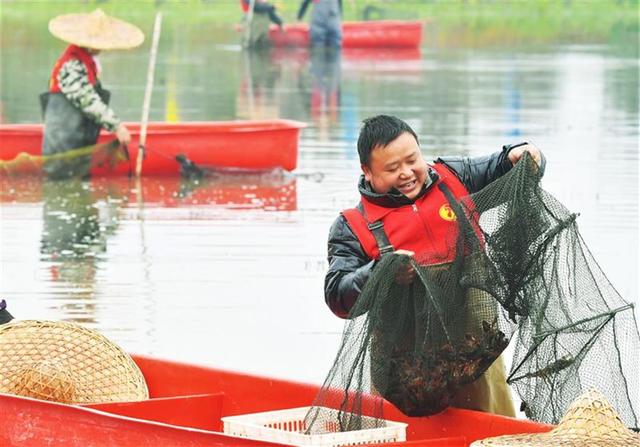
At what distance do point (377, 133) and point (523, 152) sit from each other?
0.56 metres

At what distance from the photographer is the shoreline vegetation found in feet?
135

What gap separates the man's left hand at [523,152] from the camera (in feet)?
21.0

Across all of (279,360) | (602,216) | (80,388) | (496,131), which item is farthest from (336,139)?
(80,388)

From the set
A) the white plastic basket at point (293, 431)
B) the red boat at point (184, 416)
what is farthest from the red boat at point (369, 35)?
the white plastic basket at point (293, 431)

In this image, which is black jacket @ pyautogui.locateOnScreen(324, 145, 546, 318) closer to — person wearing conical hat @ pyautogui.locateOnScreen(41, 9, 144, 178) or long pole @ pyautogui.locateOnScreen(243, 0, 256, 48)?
person wearing conical hat @ pyautogui.locateOnScreen(41, 9, 144, 178)

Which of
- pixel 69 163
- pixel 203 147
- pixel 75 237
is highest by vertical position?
pixel 203 147

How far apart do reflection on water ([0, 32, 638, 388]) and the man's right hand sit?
0.40 metres

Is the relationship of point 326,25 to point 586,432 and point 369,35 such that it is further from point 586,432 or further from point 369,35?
point 586,432

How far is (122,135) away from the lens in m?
15.2

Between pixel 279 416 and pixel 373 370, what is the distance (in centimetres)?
45

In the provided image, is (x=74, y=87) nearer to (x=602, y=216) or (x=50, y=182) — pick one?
(x=50, y=182)

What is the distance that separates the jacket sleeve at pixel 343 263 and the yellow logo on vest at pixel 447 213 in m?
0.28

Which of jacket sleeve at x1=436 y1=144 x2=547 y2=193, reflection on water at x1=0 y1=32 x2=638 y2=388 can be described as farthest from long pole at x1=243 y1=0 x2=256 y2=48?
jacket sleeve at x1=436 y1=144 x2=547 y2=193

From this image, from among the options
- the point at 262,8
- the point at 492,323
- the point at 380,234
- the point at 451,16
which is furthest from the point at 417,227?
the point at 451,16
